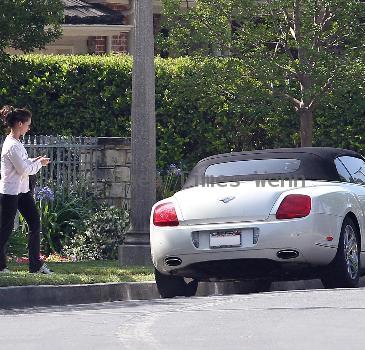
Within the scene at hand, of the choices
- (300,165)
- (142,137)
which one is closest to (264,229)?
(300,165)

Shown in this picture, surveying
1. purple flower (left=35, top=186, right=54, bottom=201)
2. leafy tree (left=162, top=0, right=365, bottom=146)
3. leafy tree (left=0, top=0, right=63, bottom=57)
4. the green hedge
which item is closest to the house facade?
the green hedge

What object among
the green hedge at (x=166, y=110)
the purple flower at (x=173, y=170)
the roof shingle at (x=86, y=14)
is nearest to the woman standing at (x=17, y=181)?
the purple flower at (x=173, y=170)

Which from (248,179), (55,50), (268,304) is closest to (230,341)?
(268,304)

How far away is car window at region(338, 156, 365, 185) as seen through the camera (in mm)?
15206

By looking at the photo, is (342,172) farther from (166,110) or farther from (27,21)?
(166,110)

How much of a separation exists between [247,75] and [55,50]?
12806 mm

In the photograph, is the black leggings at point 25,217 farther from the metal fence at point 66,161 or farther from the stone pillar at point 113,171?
the stone pillar at point 113,171

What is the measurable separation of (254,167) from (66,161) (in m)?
6.70

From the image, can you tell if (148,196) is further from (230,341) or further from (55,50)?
(55,50)

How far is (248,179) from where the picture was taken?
14508 millimetres

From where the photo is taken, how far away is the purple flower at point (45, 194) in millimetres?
20688

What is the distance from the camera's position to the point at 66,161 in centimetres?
2103

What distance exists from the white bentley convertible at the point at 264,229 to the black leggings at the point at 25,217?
5.15 ft

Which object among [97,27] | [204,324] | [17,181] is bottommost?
[204,324]
